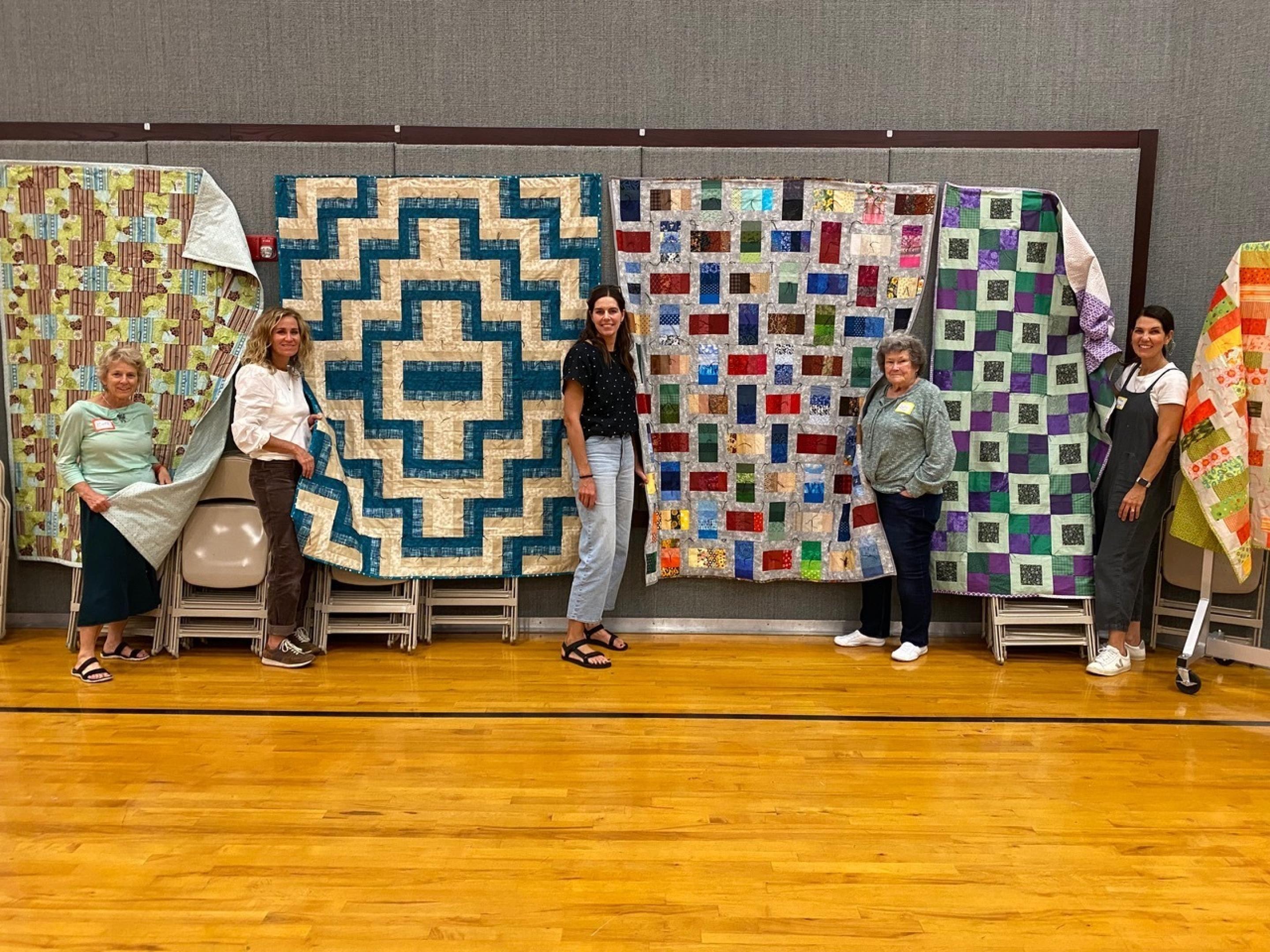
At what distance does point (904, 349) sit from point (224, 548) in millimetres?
2693

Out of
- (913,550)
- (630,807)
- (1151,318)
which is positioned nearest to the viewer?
(630,807)

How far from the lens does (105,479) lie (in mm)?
3252

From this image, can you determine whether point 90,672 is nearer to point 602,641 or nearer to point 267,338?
point 267,338

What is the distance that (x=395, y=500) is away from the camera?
364 cm

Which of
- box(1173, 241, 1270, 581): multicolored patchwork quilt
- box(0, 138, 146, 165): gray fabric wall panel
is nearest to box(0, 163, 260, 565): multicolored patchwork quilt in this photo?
box(0, 138, 146, 165): gray fabric wall panel

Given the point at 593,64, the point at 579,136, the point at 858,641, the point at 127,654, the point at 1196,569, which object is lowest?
the point at 127,654

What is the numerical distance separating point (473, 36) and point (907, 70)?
173cm

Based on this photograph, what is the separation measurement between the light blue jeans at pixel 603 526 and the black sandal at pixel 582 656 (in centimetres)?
9

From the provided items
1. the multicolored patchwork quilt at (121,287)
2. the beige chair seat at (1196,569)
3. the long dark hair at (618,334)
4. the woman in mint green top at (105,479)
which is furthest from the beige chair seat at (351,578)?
the beige chair seat at (1196,569)

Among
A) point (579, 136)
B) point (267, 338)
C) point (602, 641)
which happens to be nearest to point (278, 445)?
point (267, 338)

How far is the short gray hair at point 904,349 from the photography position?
11.0 ft

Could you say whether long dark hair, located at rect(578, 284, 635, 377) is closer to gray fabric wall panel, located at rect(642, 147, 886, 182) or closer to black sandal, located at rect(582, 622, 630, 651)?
gray fabric wall panel, located at rect(642, 147, 886, 182)

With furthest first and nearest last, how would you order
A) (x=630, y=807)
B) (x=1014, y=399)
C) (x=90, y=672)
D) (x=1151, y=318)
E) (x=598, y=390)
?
(x=1014, y=399) < (x=598, y=390) < (x=1151, y=318) < (x=90, y=672) < (x=630, y=807)

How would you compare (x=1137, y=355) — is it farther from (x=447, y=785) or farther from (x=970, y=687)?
(x=447, y=785)
